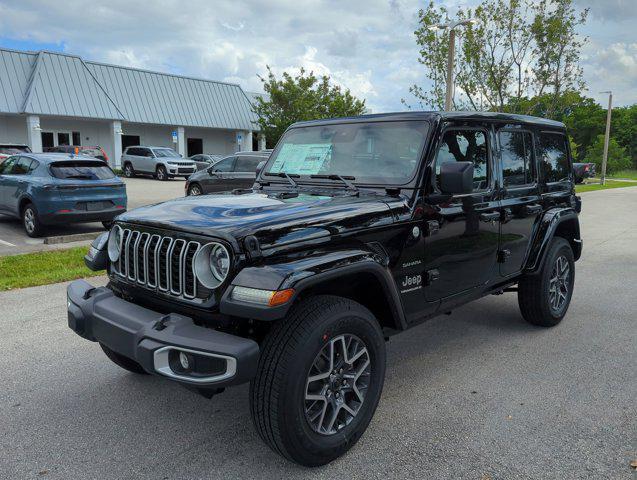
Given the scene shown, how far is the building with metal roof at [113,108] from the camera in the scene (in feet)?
103

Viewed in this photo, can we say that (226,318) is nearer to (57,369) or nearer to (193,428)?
(193,428)

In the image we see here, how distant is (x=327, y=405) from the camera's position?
2961 mm

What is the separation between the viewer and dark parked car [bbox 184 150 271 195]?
15.7 metres

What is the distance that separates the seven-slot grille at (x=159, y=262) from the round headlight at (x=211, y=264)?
0.04 metres

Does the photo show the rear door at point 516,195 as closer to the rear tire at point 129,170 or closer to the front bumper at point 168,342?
the front bumper at point 168,342

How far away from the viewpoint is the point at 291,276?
266 centimetres

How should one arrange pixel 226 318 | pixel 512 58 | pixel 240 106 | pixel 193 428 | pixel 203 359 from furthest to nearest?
pixel 240 106 < pixel 512 58 < pixel 193 428 < pixel 226 318 < pixel 203 359

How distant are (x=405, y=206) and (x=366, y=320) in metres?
0.88

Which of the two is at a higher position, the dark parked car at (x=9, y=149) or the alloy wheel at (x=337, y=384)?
the dark parked car at (x=9, y=149)

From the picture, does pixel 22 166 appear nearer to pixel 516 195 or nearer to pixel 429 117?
pixel 429 117

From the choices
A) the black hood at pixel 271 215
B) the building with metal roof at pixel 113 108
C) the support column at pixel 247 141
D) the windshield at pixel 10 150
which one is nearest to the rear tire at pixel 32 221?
the black hood at pixel 271 215

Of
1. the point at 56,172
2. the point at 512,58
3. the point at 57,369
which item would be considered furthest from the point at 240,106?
the point at 57,369

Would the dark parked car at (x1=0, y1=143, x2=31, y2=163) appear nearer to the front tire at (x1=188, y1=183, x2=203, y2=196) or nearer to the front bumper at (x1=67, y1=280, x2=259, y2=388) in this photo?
the front tire at (x1=188, y1=183, x2=203, y2=196)

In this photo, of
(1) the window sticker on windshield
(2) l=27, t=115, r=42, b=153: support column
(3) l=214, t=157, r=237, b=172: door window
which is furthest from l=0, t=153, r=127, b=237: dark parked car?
(2) l=27, t=115, r=42, b=153: support column
